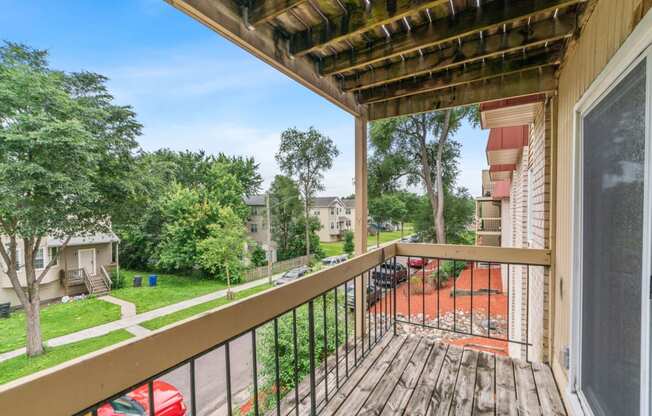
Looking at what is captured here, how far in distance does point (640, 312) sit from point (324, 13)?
1.86 metres

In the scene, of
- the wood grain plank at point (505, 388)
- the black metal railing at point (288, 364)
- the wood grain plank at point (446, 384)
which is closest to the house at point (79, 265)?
the black metal railing at point (288, 364)

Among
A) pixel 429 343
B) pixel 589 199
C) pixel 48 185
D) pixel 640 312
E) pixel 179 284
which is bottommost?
pixel 179 284

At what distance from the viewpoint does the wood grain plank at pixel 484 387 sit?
5.26ft

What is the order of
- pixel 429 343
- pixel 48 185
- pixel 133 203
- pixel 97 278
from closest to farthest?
pixel 429 343
pixel 48 185
pixel 133 203
pixel 97 278

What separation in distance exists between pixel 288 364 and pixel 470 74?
4.21 meters

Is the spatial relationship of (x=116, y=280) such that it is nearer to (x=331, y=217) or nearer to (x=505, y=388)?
(x=505, y=388)

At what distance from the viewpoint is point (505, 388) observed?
5.88ft

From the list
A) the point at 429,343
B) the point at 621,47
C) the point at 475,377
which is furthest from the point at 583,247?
the point at 429,343

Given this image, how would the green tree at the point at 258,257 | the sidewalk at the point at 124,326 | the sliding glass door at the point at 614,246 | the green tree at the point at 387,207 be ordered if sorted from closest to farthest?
the sliding glass door at the point at 614,246, the sidewalk at the point at 124,326, the green tree at the point at 387,207, the green tree at the point at 258,257

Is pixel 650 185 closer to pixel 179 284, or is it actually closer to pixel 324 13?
pixel 324 13

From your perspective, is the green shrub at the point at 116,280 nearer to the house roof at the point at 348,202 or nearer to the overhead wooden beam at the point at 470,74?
the overhead wooden beam at the point at 470,74

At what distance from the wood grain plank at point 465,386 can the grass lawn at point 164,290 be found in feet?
32.5

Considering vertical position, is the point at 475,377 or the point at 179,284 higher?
the point at 475,377

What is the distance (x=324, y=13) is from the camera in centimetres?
161
